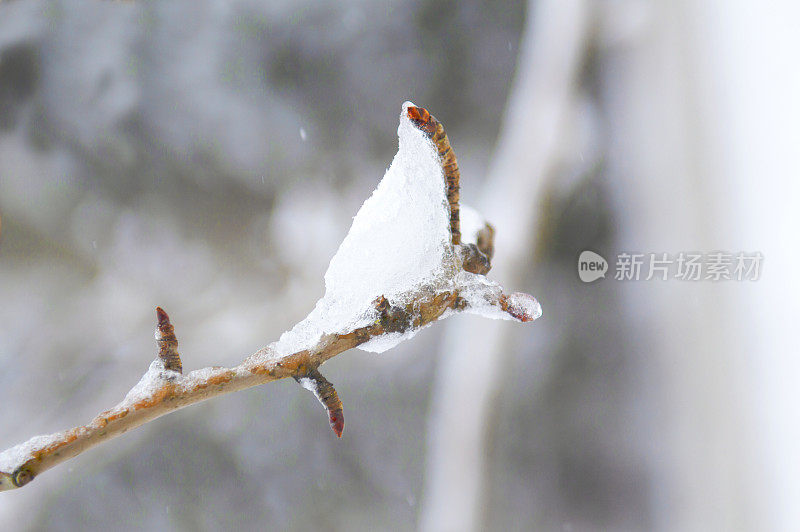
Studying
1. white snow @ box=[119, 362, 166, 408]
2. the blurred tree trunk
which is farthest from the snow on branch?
the blurred tree trunk

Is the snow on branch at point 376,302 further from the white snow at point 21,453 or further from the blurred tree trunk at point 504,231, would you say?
the blurred tree trunk at point 504,231

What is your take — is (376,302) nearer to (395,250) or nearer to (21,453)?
(395,250)

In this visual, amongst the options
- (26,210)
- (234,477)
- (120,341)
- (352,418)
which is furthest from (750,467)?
(26,210)

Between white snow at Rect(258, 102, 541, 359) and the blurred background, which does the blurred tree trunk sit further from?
white snow at Rect(258, 102, 541, 359)

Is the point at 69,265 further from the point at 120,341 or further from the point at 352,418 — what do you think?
the point at 352,418

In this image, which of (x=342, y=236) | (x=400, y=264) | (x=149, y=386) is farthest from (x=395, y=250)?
(x=342, y=236)

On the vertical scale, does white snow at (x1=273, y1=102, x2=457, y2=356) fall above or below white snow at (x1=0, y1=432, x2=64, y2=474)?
above

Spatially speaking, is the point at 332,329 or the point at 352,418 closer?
the point at 332,329
